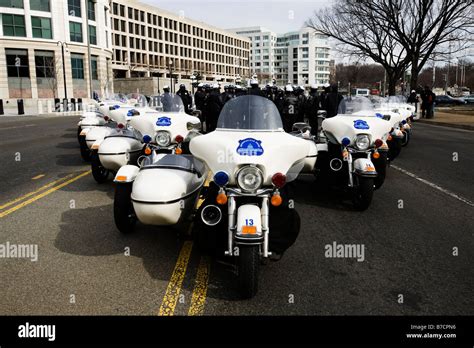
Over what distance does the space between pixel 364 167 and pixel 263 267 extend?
278cm

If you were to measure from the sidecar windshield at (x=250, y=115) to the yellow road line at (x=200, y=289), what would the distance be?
1.44 metres

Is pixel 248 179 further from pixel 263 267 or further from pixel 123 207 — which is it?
pixel 123 207

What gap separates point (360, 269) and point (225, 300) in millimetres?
1526

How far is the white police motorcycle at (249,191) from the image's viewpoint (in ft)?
12.9

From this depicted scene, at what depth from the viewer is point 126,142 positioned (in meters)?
8.09

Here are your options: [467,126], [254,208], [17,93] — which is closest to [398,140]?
[254,208]

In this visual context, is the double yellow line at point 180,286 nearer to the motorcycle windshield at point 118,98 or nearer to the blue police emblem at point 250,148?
the blue police emblem at point 250,148

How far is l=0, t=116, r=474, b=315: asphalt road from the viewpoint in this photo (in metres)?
3.85

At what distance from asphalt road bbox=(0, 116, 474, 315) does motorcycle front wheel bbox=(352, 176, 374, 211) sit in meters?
0.14

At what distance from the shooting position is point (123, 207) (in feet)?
18.1

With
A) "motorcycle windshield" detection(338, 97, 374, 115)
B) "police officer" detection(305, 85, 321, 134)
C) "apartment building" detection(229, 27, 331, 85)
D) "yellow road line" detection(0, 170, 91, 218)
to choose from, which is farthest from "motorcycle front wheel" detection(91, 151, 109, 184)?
"apartment building" detection(229, 27, 331, 85)

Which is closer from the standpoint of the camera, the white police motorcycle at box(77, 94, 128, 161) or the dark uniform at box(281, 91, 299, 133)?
the white police motorcycle at box(77, 94, 128, 161)

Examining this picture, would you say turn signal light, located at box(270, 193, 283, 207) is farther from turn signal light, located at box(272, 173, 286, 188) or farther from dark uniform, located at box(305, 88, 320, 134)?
dark uniform, located at box(305, 88, 320, 134)

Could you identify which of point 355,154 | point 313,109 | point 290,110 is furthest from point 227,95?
point 355,154
